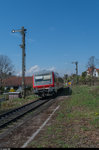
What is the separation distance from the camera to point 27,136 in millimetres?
5754

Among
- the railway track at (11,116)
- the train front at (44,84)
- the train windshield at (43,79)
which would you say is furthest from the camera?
the train windshield at (43,79)

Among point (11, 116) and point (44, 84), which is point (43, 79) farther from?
point (11, 116)

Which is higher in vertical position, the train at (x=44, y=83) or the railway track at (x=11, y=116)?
the train at (x=44, y=83)

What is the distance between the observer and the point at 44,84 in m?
19.2

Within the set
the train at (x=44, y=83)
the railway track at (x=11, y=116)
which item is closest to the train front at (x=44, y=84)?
the train at (x=44, y=83)

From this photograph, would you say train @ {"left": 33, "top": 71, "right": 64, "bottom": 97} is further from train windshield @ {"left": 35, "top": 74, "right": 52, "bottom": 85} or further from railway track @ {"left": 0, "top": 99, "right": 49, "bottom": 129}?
railway track @ {"left": 0, "top": 99, "right": 49, "bottom": 129}

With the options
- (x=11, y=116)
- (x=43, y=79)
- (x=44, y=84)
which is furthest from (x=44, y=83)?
(x=11, y=116)

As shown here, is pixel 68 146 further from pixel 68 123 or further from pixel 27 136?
pixel 68 123

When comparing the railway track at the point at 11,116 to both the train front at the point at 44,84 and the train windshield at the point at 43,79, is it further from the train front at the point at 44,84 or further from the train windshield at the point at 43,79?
the train windshield at the point at 43,79

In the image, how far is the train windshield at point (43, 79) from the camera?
63.0 ft

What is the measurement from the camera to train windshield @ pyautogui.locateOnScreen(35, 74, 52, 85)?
1919 centimetres

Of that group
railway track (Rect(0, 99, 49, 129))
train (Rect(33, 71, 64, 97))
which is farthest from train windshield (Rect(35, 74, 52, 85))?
railway track (Rect(0, 99, 49, 129))

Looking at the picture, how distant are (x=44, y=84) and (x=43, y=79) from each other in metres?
0.56

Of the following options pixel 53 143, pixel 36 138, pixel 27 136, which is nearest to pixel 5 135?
pixel 27 136
